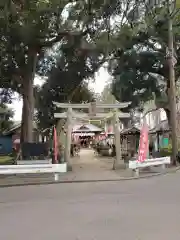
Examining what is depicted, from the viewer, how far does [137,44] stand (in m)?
33.6

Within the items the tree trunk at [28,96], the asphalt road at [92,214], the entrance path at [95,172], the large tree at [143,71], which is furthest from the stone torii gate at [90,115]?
the asphalt road at [92,214]

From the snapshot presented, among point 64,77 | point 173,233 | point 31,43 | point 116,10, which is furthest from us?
point 64,77

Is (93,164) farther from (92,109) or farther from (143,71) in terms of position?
(143,71)

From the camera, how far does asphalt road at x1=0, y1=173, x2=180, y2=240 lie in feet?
25.4

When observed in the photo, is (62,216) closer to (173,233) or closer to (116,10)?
(173,233)

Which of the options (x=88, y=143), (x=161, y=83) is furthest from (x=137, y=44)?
(x=88, y=143)

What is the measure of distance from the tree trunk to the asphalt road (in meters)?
12.8

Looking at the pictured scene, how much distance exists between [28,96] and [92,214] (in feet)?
61.3

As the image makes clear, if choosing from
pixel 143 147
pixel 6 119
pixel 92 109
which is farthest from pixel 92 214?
pixel 6 119

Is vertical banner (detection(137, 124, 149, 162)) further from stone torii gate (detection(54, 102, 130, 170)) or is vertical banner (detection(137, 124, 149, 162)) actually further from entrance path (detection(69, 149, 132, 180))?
stone torii gate (detection(54, 102, 130, 170))

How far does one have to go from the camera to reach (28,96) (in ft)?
91.4

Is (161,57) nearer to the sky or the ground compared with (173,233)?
nearer to the sky

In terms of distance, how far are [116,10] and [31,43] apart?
8.12 m

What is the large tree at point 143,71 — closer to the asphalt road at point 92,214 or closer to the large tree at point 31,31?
the large tree at point 31,31
